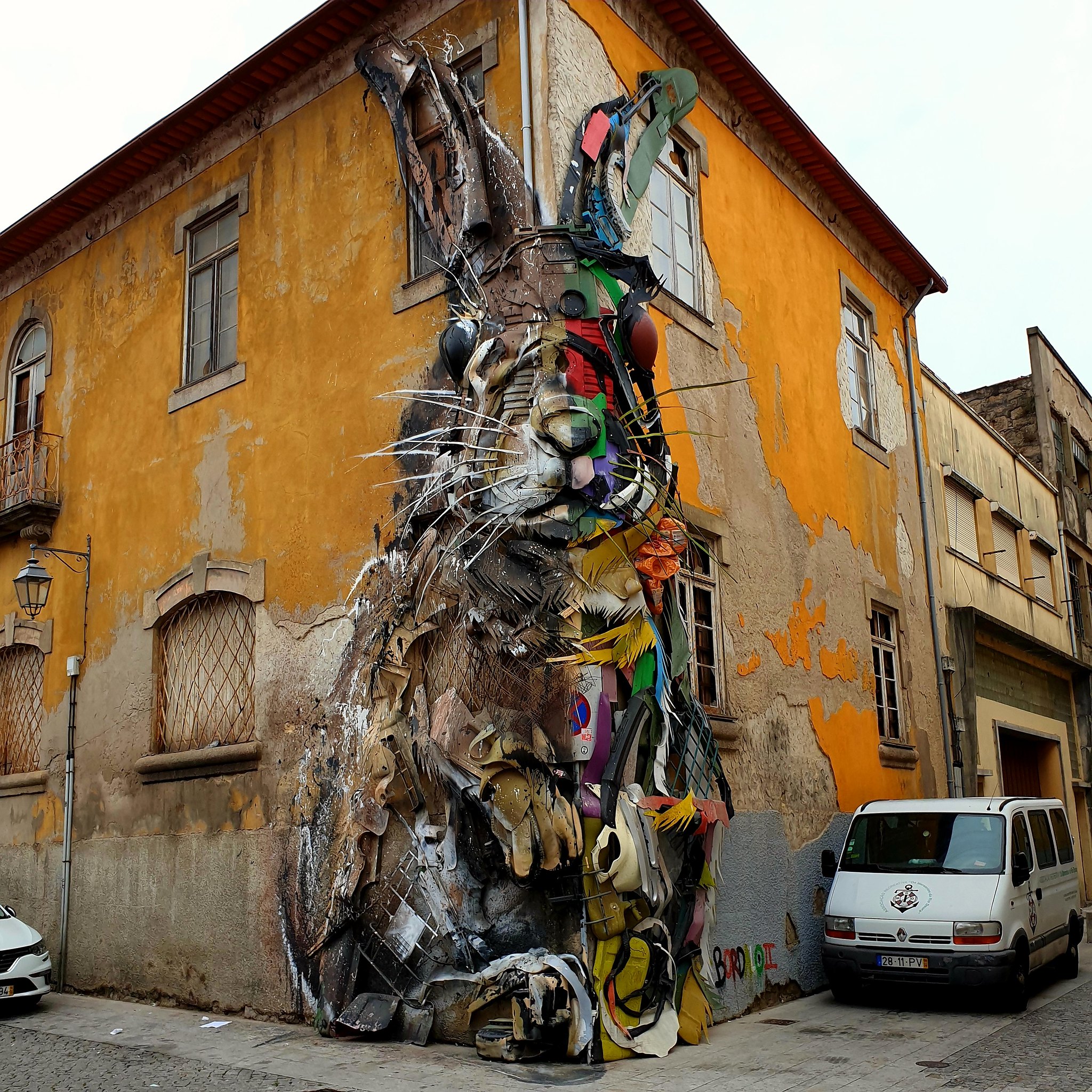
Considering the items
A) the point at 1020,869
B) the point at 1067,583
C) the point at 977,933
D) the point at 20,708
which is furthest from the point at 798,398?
the point at 1067,583

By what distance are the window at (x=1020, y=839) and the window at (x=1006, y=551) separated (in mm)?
8395

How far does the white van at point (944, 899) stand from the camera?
1003 cm

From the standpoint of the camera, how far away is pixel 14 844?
13266mm

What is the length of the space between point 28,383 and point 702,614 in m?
9.36

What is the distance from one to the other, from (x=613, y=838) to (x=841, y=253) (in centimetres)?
939

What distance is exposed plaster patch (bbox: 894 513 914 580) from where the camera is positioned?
1525 cm

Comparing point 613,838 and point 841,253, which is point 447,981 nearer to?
point 613,838

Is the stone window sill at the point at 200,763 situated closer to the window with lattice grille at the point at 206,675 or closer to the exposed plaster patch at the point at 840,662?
the window with lattice grille at the point at 206,675

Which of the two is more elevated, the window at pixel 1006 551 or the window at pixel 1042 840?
the window at pixel 1006 551

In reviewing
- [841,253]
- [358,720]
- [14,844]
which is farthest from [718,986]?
[841,253]

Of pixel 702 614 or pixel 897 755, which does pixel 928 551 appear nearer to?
pixel 897 755

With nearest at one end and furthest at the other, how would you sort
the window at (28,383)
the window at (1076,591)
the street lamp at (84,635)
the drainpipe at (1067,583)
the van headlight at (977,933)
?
the van headlight at (977,933) → the street lamp at (84,635) → the window at (28,383) → the drainpipe at (1067,583) → the window at (1076,591)

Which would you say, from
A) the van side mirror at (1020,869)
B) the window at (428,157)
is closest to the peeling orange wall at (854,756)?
the van side mirror at (1020,869)

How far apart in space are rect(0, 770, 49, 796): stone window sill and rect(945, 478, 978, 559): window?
489 inches
